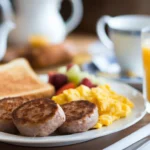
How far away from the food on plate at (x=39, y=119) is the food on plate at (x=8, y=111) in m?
0.03

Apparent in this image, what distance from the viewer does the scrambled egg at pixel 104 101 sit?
1186 mm

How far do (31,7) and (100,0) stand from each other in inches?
28.6

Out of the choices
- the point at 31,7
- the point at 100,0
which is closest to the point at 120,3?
the point at 100,0

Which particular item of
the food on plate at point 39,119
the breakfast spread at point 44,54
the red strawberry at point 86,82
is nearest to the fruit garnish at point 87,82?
the red strawberry at point 86,82

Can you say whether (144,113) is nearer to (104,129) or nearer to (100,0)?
(104,129)

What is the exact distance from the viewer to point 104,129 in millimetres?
1142

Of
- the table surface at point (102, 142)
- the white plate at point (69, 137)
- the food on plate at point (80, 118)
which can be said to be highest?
the food on plate at point (80, 118)

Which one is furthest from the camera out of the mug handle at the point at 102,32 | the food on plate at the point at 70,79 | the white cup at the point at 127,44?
the mug handle at the point at 102,32

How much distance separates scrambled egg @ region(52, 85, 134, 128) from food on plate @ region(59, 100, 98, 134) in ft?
0.10

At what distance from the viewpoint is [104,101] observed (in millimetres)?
1207

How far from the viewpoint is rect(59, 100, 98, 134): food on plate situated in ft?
3.64

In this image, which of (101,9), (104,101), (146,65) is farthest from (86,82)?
(101,9)

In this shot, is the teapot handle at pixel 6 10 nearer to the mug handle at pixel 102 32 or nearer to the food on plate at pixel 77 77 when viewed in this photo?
the mug handle at pixel 102 32

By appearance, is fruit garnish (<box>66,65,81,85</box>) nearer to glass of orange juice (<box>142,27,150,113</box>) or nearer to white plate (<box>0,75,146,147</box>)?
glass of orange juice (<box>142,27,150,113</box>)
